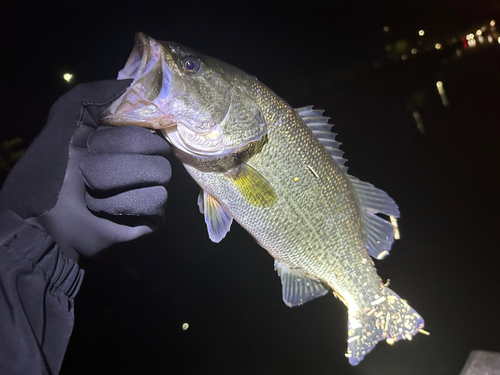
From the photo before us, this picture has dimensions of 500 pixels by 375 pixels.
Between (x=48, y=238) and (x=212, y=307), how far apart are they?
8.07ft

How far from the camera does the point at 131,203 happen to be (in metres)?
0.84

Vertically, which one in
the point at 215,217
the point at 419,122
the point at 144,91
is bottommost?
the point at 419,122

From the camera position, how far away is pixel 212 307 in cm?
285

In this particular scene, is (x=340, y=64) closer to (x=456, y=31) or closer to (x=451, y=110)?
(x=451, y=110)

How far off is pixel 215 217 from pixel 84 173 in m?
0.49

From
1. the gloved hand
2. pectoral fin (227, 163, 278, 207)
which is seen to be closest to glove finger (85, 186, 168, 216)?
the gloved hand

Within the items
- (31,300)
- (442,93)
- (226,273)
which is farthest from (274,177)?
(442,93)

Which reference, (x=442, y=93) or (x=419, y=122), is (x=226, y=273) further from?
(x=442, y=93)

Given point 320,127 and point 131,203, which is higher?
point 131,203

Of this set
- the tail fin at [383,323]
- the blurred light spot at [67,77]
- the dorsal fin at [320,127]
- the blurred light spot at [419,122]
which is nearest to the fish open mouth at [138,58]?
the dorsal fin at [320,127]

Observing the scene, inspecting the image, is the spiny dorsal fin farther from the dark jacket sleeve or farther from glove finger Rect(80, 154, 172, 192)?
the dark jacket sleeve

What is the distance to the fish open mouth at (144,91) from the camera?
2.37ft

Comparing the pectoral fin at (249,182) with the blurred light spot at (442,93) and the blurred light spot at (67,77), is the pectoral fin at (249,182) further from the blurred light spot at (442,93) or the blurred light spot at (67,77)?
the blurred light spot at (442,93)

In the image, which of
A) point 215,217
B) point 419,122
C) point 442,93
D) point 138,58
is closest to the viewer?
point 138,58
